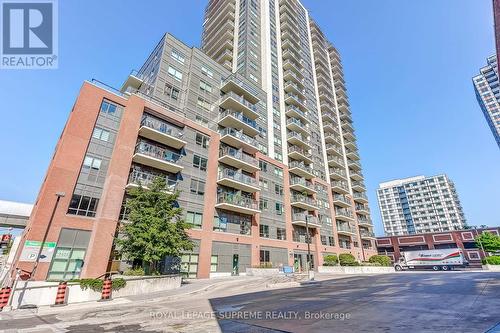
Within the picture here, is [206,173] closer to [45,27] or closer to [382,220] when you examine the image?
[45,27]

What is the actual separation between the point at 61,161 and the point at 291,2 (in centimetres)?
7073

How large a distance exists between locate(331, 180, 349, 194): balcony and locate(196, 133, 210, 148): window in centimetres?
3327

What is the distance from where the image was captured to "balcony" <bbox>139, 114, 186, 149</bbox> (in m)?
26.7

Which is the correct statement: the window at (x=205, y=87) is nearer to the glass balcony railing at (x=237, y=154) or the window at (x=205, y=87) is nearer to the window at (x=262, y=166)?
the glass balcony railing at (x=237, y=154)

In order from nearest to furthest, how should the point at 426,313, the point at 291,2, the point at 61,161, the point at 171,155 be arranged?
the point at 426,313
the point at 61,161
the point at 171,155
the point at 291,2

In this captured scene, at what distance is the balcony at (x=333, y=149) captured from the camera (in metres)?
58.5

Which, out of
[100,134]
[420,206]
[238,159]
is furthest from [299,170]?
[420,206]

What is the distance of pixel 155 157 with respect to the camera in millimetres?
25984

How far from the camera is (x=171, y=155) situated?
28.5m

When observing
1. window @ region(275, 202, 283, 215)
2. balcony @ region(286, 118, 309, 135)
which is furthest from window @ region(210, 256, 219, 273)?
balcony @ region(286, 118, 309, 135)

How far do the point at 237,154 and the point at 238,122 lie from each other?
17.9 feet

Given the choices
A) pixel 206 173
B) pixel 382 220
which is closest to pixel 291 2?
pixel 206 173

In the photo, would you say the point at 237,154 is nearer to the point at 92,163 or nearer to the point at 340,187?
the point at 92,163

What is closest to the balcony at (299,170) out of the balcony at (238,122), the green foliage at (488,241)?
the balcony at (238,122)
